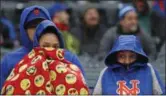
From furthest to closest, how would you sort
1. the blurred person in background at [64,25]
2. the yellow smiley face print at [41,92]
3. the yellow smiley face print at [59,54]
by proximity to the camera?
the blurred person in background at [64,25] → the yellow smiley face print at [59,54] → the yellow smiley face print at [41,92]

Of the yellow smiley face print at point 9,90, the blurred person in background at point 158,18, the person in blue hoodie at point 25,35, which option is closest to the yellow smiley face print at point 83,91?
the yellow smiley face print at point 9,90

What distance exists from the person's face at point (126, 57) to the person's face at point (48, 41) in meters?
0.82

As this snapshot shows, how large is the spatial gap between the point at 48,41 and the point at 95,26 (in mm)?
4758

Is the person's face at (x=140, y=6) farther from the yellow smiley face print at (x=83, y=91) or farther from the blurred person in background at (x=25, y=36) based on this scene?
the yellow smiley face print at (x=83, y=91)

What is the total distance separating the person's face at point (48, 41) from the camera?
5.00 meters

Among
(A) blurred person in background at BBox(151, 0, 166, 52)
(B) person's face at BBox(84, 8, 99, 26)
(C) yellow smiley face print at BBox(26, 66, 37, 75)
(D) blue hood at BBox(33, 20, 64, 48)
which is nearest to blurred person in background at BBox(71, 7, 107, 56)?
(B) person's face at BBox(84, 8, 99, 26)

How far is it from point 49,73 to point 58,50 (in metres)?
0.28

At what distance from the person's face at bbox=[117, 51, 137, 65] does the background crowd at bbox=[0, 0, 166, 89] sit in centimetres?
165

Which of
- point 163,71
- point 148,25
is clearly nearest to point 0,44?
point 148,25

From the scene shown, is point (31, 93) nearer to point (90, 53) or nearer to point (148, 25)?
point (90, 53)

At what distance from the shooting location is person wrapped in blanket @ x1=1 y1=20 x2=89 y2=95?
4.55 metres

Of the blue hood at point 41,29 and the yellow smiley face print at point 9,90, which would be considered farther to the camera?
the blue hood at point 41,29

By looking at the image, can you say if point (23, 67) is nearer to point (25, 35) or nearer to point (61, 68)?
point (61, 68)

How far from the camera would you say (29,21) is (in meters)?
5.57
